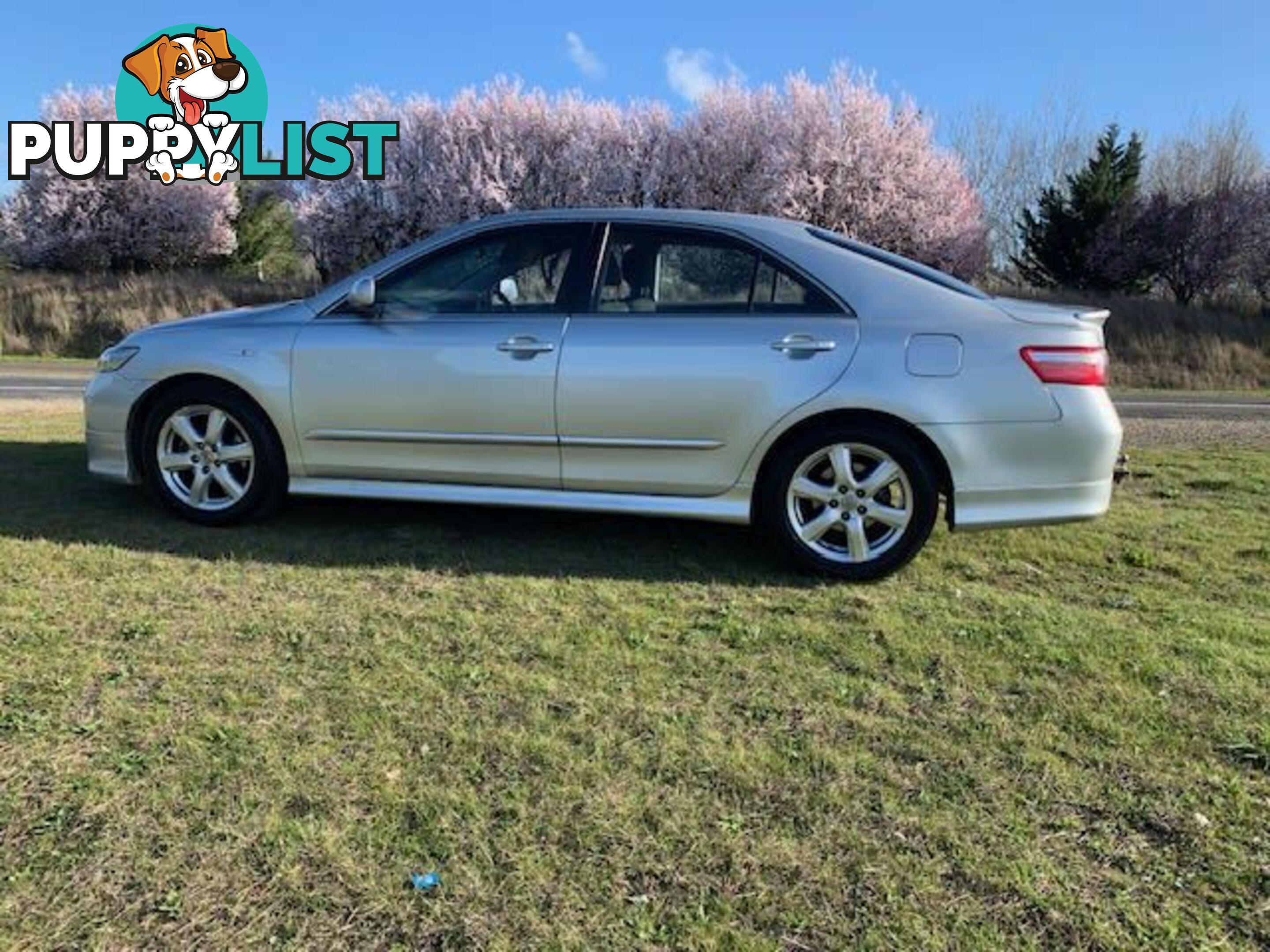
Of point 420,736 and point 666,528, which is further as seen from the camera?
point 666,528

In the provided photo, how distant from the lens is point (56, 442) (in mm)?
7062

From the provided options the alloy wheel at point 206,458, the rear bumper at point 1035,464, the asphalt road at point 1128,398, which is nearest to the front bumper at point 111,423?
the alloy wheel at point 206,458

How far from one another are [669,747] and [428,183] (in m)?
29.8

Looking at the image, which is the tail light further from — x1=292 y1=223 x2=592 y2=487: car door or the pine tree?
the pine tree

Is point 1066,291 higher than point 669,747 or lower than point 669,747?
higher

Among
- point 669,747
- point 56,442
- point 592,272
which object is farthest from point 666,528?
point 56,442

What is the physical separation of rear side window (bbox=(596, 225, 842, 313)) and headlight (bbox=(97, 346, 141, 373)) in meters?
2.39

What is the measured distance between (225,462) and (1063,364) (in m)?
3.88

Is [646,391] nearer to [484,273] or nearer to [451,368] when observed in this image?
[451,368]

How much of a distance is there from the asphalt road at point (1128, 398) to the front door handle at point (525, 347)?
31.1 feet

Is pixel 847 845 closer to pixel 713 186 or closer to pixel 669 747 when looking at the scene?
pixel 669 747

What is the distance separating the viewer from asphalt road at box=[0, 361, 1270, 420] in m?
12.5

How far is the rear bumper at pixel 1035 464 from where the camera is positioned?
4.13 m

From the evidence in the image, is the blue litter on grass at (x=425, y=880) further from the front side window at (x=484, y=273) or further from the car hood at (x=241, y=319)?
the car hood at (x=241, y=319)
